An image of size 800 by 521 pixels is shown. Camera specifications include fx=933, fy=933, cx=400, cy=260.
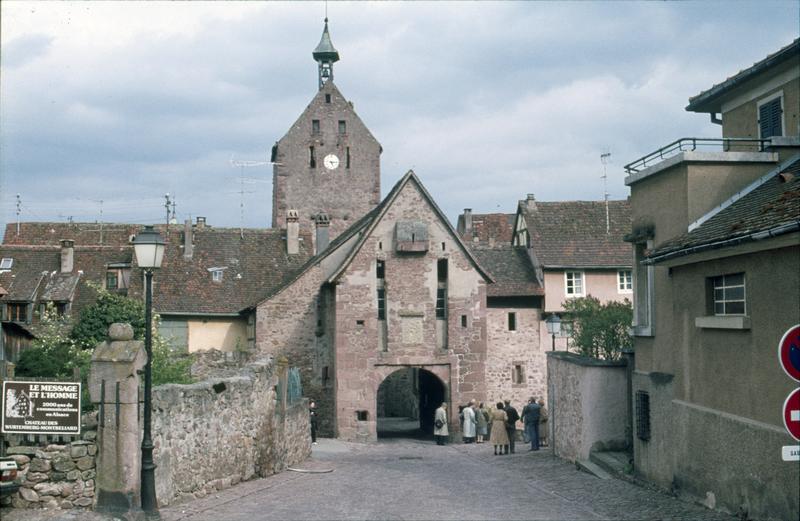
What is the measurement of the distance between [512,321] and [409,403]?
9.46 metres

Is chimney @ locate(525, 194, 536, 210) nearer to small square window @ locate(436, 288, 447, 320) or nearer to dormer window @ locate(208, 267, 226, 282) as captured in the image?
small square window @ locate(436, 288, 447, 320)

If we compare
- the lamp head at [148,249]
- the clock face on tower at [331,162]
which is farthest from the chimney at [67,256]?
the lamp head at [148,249]

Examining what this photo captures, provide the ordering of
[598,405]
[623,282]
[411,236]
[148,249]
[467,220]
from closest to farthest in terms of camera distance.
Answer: [148,249]
[598,405]
[411,236]
[623,282]
[467,220]

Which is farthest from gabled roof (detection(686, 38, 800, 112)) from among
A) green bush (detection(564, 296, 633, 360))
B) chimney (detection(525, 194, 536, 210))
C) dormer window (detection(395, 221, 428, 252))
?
chimney (detection(525, 194, 536, 210))

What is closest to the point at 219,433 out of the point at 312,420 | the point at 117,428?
the point at 117,428

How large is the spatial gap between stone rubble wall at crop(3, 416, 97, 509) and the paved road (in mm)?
1515

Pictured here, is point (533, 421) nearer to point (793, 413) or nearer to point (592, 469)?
point (592, 469)

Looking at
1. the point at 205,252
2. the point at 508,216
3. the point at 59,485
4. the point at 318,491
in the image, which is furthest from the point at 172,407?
the point at 508,216

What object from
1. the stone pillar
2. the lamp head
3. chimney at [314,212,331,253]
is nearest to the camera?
the stone pillar

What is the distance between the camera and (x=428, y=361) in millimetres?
37125

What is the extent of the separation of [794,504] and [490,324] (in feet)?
106

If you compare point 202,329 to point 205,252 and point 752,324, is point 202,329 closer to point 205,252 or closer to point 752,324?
point 205,252

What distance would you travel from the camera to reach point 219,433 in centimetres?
1758

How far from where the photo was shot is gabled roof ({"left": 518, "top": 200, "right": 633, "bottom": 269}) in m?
44.9
